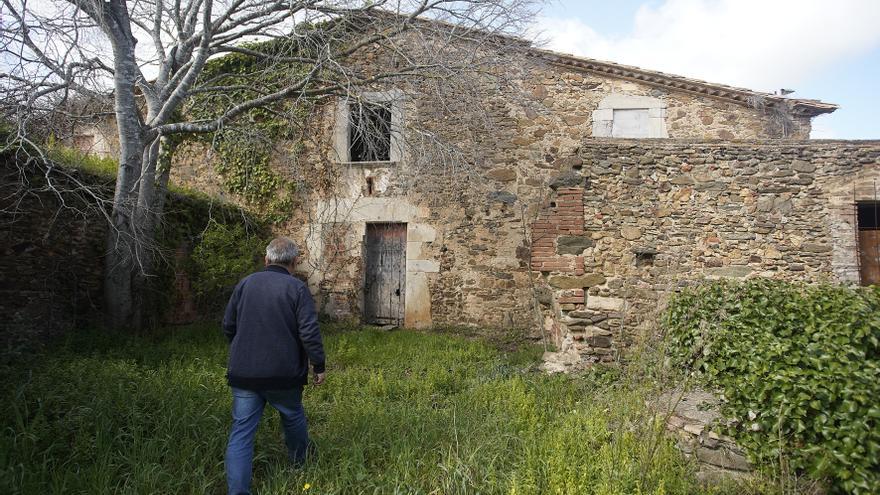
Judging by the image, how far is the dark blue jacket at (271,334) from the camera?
9.39ft

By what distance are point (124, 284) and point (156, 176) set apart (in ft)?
5.93

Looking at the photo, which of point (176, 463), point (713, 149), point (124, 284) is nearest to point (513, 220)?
point (713, 149)

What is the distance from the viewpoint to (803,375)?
2717 millimetres

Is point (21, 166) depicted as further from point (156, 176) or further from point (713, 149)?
point (713, 149)

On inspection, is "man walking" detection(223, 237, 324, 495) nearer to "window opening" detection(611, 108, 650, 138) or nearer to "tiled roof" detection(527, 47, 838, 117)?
"tiled roof" detection(527, 47, 838, 117)

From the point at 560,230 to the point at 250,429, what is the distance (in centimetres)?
425

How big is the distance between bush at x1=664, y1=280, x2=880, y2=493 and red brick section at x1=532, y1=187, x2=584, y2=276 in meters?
2.29

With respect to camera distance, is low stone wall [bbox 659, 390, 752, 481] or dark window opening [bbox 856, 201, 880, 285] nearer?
low stone wall [bbox 659, 390, 752, 481]

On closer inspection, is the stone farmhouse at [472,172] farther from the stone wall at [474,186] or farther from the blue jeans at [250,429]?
the blue jeans at [250,429]

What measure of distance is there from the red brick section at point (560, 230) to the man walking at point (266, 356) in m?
3.58

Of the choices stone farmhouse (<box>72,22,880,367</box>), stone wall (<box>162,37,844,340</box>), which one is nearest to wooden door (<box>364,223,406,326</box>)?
stone farmhouse (<box>72,22,880,367</box>)

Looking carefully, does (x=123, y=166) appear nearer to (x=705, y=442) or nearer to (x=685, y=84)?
(x=705, y=442)

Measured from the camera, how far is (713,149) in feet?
18.8

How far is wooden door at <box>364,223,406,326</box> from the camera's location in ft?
31.4
